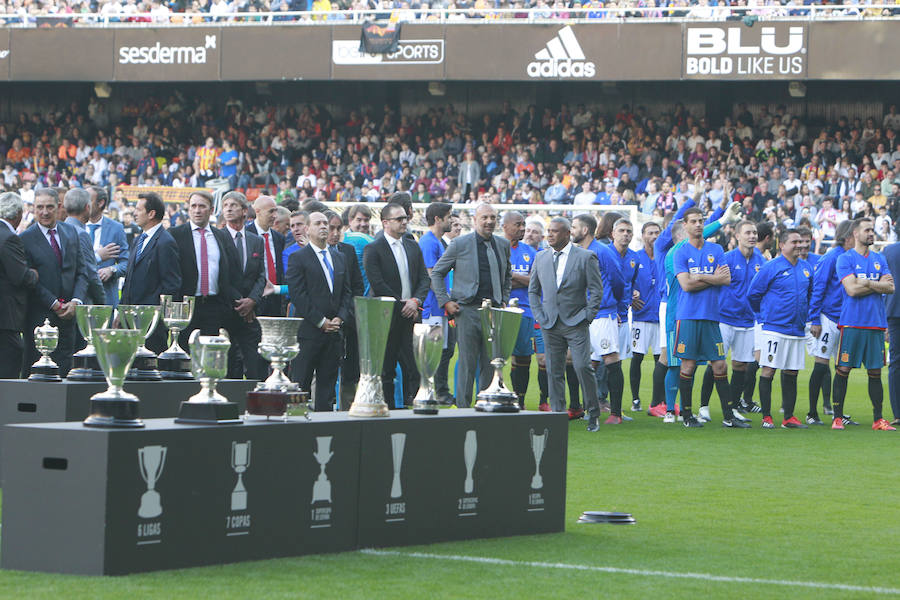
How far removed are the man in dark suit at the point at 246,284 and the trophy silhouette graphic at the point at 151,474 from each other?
513cm

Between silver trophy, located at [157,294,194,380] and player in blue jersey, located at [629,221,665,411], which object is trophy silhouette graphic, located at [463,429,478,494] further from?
player in blue jersey, located at [629,221,665,411]

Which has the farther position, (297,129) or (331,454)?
(297,129)

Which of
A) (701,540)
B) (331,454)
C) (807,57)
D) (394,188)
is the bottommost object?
(701,540)

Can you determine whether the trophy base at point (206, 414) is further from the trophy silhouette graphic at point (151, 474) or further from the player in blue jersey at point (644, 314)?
the player in blue jersey at point (644, 314)

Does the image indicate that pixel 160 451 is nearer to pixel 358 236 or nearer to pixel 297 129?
pixel 358 236

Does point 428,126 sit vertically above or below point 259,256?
above

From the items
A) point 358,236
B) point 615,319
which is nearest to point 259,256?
point 358,236

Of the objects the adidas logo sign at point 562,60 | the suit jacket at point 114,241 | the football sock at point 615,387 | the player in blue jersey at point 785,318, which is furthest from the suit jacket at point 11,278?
the adidas logo sign at point 562,60

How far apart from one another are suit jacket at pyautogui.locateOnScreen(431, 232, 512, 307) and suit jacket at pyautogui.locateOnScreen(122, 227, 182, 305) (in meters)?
2.60

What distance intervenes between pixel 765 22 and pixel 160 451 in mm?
25589

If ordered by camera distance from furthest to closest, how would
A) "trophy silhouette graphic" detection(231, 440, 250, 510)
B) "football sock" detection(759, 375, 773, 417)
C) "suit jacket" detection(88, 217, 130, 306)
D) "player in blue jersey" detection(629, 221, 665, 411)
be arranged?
"player in blue jersey" detection(629, 221, 665, 411)
"football sock" detection(759, 375, 773, 417)
"suit jacket" detection(88, 217, 130, 306)
"trophy silhouette graphic" detection(231, 440, 250, 510)

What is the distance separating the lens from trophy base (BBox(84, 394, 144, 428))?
5301 millimetres

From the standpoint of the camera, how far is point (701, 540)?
6.65 metres

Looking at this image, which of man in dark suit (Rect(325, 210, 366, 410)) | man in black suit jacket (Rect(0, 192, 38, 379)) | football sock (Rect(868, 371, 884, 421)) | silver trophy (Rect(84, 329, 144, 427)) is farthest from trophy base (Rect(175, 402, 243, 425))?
football sock (Rect(868, 371, 884, 421))
